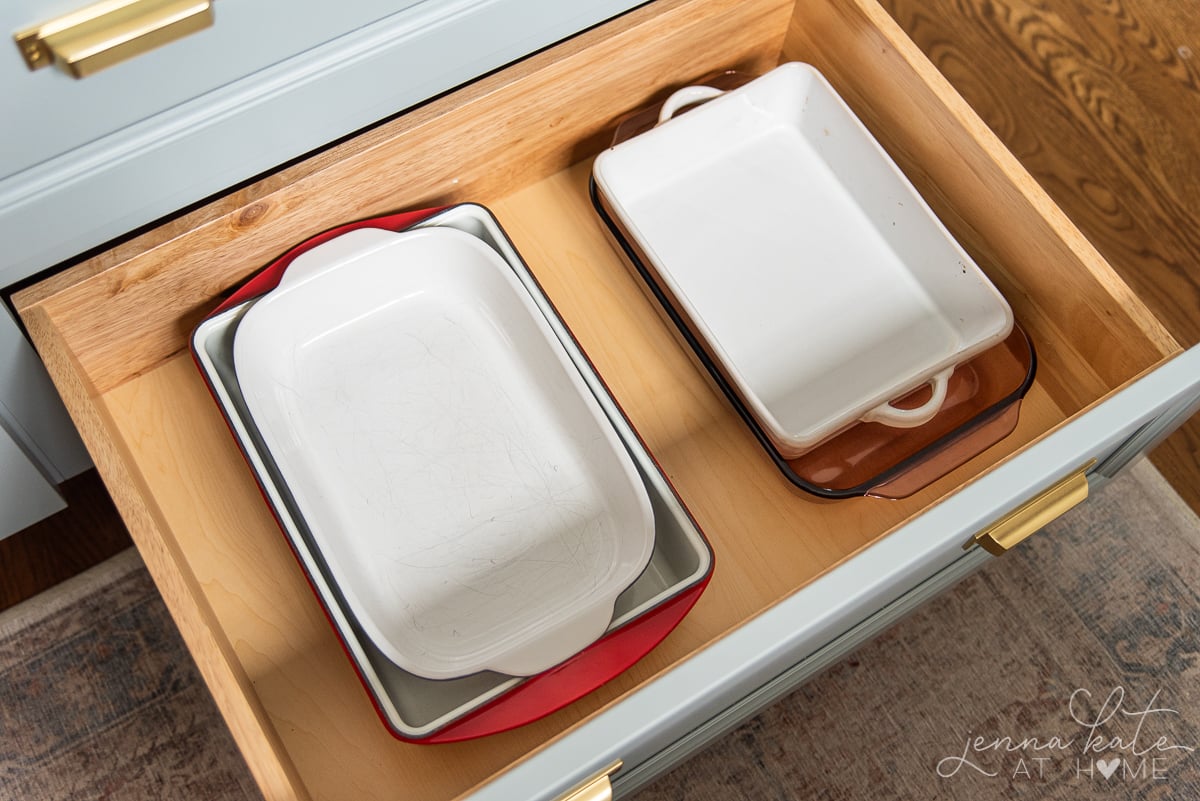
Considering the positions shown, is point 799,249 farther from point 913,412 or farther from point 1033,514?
point 1033,514

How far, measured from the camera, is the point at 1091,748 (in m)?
1.10

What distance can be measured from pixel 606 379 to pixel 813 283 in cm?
19

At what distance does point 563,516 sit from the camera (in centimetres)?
78

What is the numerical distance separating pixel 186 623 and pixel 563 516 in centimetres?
26

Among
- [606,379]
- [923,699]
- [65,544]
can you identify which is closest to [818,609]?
[606,379]

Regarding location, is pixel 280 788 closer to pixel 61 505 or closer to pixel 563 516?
pixel 563 516

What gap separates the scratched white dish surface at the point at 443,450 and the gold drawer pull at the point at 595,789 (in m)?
0.10

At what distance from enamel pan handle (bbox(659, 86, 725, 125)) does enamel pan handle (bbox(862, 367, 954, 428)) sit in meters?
0.30

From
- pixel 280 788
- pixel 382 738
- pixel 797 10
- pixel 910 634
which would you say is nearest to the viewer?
pixel 280 788

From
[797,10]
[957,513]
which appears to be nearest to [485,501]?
[957,513]

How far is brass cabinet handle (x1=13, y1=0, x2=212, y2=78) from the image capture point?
573mm

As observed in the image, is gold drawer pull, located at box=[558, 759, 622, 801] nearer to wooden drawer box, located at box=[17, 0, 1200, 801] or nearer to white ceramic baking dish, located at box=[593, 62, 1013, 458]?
wooden drawer box, located at box=[17, 0, 1200, 801]

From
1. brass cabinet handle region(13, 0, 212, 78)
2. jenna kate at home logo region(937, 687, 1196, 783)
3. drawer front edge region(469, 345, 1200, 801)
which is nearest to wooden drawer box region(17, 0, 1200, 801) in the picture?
drawer front edge region(469, 345, 1200, 801)

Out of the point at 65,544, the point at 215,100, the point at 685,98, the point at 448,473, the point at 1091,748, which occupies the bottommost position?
the point at 1091,748
